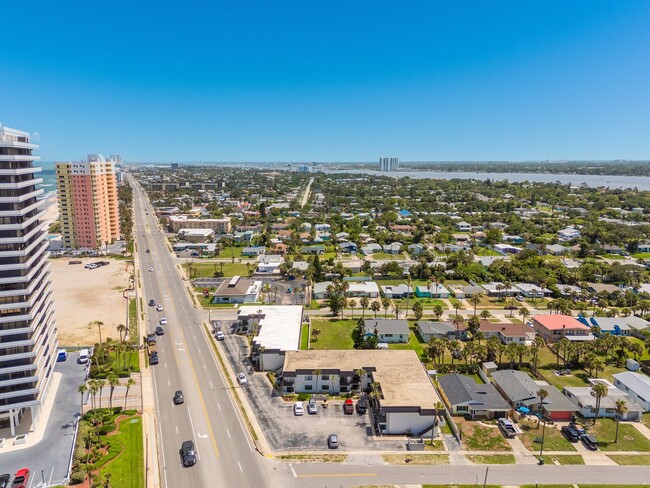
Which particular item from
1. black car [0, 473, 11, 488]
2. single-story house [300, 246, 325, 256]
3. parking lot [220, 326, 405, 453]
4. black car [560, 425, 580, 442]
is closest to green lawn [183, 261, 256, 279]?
single-story house [300, 246, 325, 256]

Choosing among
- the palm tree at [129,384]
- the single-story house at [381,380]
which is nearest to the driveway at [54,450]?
the palm tree at [129,384]

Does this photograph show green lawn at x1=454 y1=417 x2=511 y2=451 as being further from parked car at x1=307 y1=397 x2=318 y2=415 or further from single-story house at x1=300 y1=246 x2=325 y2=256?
single-story house at x1=300 y1=246 x2=325 y2=256

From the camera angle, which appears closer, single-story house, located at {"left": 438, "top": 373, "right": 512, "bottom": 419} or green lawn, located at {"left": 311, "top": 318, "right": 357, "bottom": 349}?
single-story house, located at {"left": 438, "top": 373, "right": 512, "bottom": 419}

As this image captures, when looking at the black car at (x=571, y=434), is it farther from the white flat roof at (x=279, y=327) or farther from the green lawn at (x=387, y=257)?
the green lawn at (x=387, y=257)

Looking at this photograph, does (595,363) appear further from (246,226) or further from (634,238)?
(246,226)

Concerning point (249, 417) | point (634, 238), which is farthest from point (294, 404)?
point (634, 238)

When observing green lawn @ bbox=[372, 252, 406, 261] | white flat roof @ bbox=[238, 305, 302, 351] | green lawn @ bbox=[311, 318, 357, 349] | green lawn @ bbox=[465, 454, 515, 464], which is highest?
white flat roof @ bbox=[238, 305, 302, 351]

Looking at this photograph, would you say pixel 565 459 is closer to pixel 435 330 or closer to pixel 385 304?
pixel 435 330
